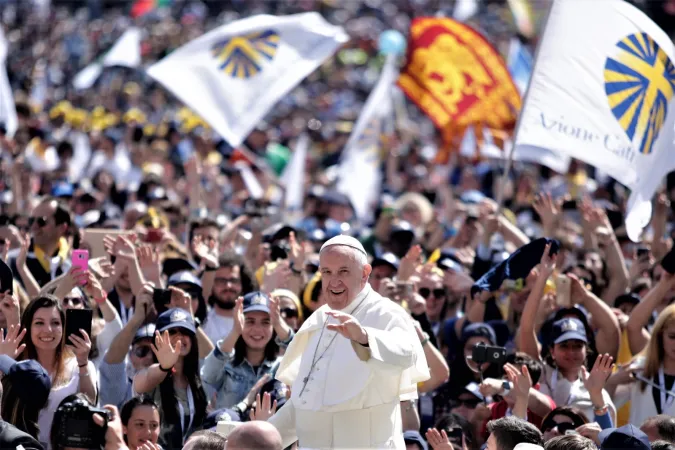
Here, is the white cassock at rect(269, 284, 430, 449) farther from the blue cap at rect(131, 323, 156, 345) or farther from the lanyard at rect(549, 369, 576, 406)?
the lanyard at rect(549, 369, 576, 406)

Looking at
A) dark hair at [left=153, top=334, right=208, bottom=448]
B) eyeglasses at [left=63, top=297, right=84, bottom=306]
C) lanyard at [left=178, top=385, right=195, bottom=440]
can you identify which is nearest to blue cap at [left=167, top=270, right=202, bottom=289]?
eyeglasses at [left=63, top=297, right=84, bottom=306]

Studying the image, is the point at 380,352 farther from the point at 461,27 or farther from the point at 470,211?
the point at 461,27

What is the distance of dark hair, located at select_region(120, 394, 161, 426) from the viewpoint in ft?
22.6

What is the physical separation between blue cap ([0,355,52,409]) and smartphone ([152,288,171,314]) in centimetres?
157

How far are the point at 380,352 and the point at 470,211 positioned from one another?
6.97 meters

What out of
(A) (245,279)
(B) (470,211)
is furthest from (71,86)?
(A) (245,279)

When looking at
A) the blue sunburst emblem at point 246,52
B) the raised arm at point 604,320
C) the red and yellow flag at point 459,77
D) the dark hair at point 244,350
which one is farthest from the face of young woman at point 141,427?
the red and yellow flag at point 459,77

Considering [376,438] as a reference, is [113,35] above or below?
below

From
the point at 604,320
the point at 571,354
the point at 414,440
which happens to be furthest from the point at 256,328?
the point at 604,320

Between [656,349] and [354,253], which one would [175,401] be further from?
[656,349]

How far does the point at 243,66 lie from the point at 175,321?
540 centimetres

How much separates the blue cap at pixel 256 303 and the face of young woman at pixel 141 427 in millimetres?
1123

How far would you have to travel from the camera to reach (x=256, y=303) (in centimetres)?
780

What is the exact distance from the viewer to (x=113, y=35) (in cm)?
2981
